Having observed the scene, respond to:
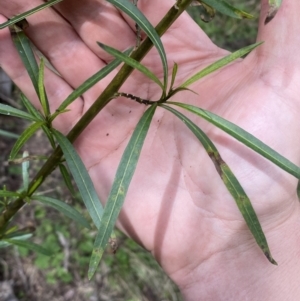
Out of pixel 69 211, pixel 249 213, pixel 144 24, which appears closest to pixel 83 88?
pixel 144 24

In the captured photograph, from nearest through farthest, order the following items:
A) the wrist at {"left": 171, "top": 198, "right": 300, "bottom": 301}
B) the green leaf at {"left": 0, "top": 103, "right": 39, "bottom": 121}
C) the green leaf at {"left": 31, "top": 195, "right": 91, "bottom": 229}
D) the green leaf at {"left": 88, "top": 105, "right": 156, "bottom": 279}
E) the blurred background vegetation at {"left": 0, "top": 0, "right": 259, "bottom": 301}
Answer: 1. the green leaf at {"left": 88, "top": 105, "right": 156, "bottom": 279}
2. the green leaf at {"left": 0, "top": 103, "right": 39, "bottom": 121}
3. the green leaf at {"left": 31, "top": 195, "right": 91, "bottom": 229}
4. the wrist at {"left": 171, "top": 198, "right": 300, "bottom": 301}
5. the blurred background vegetation at {"left": 0, "top": 0, "right": 259, "bottom": 301}

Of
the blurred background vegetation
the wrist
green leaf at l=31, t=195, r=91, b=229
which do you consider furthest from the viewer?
the blurred background vegetation

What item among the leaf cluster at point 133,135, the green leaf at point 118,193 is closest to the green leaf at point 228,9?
the leaf cluster at point 133,135

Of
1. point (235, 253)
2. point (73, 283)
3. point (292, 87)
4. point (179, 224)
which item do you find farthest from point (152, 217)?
point (73, 283)

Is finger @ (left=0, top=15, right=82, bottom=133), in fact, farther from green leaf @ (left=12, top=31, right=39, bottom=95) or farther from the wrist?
the wrist

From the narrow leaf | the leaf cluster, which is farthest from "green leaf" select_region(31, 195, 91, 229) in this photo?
the narrow leaf

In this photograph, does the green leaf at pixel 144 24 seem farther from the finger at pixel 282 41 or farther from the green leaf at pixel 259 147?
the finger at pixel 282 41

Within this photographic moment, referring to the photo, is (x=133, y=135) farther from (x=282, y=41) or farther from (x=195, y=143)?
(x=282, y=41)
